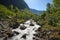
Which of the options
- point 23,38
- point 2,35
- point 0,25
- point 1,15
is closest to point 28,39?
point 23,38

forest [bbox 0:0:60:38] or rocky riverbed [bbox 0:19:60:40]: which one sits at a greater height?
forest [bbox 0:0:60:38]

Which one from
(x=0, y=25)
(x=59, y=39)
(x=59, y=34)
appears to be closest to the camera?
(x=59, y=39)

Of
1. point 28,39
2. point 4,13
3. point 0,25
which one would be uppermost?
point 4,13

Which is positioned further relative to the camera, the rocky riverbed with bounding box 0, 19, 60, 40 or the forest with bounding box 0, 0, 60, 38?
the forest with bounding box 0, 0, 60, 38

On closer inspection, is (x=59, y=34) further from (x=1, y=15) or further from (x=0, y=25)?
(x=1, y=15)

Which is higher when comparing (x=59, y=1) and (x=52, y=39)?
(x=59, y=1)

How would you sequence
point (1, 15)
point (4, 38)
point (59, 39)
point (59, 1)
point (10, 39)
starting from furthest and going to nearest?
point (1, 15) → point (10, 39) → point (4, 38) → point (59, 39) → point (59, 1)

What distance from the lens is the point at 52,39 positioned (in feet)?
86.5

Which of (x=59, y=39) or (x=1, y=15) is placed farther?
(x=1, y=15)

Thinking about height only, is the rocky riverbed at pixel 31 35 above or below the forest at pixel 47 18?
below

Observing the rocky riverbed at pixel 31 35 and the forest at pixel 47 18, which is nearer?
the rocky riverbed at pixel 31 35

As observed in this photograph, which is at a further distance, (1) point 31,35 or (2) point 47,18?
(2) point 47,18

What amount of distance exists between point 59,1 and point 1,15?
29915 millimetres

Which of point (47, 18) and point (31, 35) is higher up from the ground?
point (47, 18)
